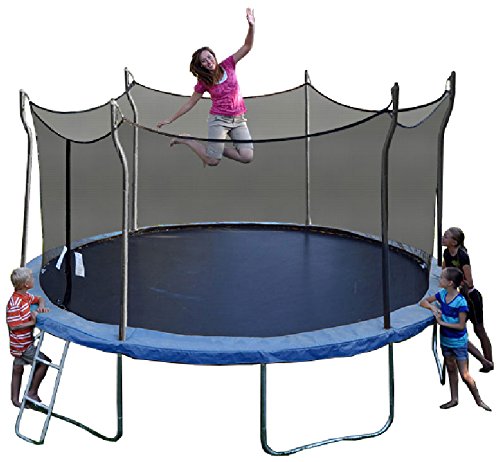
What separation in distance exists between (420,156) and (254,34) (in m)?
1.27

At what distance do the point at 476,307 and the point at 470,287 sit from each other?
0.45 ft

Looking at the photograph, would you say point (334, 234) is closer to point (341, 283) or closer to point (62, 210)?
point (341, 283)

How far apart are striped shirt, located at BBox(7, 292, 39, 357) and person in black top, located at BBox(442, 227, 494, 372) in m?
2.26

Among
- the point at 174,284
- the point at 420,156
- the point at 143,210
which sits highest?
the point at 420,156

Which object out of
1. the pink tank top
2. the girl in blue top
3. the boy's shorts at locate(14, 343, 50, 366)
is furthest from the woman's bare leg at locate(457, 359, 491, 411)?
the pink tank top

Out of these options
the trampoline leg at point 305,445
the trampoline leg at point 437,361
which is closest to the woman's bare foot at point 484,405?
the trampoline leg at point 437,361

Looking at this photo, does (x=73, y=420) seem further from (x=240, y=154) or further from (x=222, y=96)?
(x=222, y=96)

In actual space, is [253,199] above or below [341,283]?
above

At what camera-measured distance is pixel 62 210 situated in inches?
181

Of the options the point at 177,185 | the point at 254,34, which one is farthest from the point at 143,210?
the point at 254,34

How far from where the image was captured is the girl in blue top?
3824 millimetres

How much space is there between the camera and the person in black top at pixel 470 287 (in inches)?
166

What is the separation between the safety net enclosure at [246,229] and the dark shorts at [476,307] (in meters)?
0.28

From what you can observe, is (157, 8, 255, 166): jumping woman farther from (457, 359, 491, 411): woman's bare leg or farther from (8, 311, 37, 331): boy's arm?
(457, 359, 491, 411): woman's bare leg
